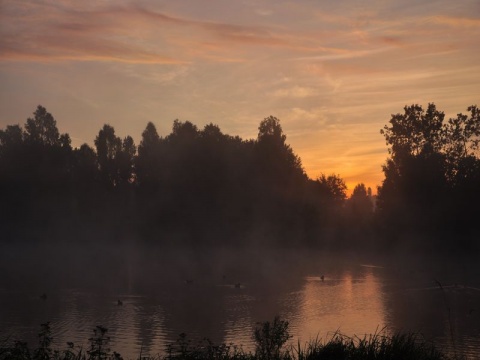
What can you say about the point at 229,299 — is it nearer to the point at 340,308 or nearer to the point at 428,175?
the point at 340,308

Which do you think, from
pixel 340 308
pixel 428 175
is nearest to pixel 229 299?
pixel 340 308

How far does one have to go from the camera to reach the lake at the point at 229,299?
3203 cm

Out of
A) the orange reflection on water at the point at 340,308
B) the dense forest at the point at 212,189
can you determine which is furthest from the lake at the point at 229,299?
the dense forest at the point at 212,189

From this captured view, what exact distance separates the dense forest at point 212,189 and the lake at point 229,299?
13520 millimetres

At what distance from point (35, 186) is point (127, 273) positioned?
44047mm

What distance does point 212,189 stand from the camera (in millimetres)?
96062

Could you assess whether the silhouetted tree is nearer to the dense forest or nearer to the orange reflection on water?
the dense forest

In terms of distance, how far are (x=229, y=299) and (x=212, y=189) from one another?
51.1m

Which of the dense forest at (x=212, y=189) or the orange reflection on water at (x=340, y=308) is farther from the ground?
the dense forest at (x=212, y=189)

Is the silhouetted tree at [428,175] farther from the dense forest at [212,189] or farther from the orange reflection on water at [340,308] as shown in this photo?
the orange reflection on water at [340,308]

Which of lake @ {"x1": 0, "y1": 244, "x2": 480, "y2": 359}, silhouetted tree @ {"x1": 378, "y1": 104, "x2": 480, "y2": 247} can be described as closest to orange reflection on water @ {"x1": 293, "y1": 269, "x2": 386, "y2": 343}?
lake @ {"x1": 0, "y1": 244, "x2": 480, "y2": 359}

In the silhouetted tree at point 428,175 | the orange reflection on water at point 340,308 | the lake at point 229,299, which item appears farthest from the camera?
the silhouetted tree at point 428,175

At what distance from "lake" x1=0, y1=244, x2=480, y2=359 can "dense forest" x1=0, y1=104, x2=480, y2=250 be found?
44.4ft

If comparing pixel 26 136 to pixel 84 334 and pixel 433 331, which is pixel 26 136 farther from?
pixel 433 331
